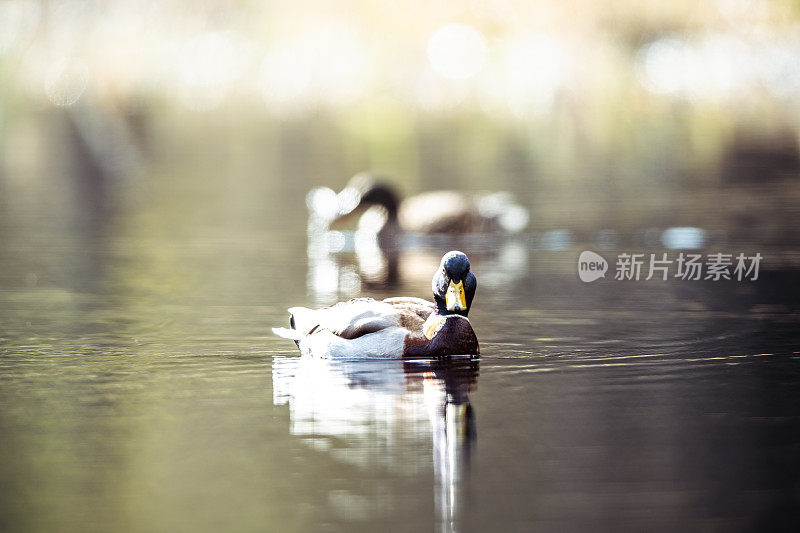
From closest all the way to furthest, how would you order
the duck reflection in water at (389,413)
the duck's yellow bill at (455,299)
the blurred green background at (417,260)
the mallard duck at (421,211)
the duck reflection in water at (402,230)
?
the blurred green background at (417,260), the duck reflection in water at (389,413), the duck's yellow bill at (455,299), the duck reflection in water at (402,230), the mallard duck at (421,211)

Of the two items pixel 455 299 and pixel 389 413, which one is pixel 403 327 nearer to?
pixel 455 299

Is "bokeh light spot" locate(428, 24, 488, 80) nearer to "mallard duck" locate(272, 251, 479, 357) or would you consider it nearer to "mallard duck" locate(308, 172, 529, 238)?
"mallard duck" locate(308, 172, 529, 238)

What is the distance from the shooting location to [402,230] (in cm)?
1856

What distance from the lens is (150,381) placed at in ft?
30.4

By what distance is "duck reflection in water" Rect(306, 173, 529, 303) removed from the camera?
16172 millimetres

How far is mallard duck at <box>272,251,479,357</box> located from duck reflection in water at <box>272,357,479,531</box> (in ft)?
0.28

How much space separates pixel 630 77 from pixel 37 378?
31.5 meters

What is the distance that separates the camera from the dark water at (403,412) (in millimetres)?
6551

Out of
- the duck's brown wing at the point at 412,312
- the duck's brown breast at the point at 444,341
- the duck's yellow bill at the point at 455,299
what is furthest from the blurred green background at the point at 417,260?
the duck's brown wing at the point at 412,312

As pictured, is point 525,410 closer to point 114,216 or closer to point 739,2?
point 114,216

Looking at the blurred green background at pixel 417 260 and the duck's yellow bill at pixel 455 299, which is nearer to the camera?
the blurred green background at pixel 417 260

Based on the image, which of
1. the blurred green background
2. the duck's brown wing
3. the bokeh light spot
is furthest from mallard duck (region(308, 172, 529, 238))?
the bokeh light spot

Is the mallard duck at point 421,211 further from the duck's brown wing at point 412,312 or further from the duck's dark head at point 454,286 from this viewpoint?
the duck's dark head at point 454,286

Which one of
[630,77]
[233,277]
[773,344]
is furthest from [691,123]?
[773,344]
